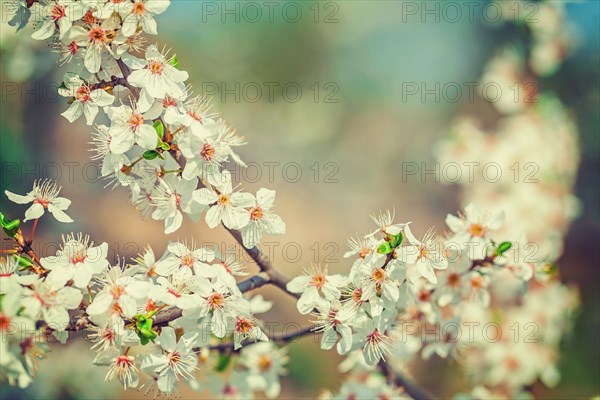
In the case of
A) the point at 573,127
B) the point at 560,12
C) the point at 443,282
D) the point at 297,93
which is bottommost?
the point at 443,282

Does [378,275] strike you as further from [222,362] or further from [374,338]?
[222,362]

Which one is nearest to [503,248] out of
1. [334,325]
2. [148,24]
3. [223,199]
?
[334,325]

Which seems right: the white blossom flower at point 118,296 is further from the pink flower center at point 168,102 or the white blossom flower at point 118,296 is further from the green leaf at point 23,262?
the pink flower center at point 168,102

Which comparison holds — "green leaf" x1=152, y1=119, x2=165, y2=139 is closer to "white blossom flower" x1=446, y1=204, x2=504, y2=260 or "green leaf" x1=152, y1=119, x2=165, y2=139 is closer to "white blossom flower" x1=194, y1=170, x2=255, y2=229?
"white blossom flower" x1=194, y1=170, x2=255, y2=229

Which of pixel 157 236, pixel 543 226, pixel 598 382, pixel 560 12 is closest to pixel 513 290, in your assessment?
pixel 543 226

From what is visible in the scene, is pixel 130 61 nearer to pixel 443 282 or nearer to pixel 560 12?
pixel 443 282

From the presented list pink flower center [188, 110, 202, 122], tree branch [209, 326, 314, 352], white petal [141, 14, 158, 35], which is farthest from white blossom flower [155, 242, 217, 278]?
white petal [141, 14, 158, 35]

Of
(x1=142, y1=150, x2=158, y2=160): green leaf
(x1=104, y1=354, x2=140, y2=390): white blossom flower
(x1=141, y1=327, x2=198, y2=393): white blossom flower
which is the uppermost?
(x1=142, y1=150, x2=158, y2=160): green leaf
